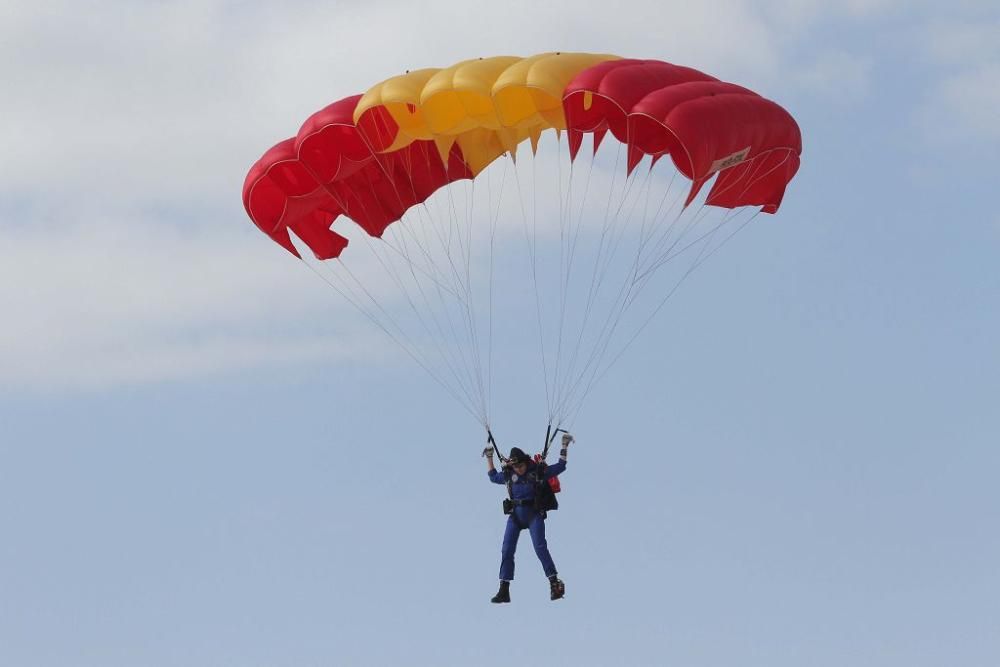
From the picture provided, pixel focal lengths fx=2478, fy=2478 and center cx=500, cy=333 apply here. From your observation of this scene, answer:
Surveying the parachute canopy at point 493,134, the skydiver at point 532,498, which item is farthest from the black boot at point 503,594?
the parachute canopy at point 493,134

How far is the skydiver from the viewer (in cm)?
2853

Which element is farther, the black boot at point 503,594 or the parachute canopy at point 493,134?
the black boot at point 503,594

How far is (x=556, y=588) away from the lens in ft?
93.7

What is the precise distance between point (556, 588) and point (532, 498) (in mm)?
1072

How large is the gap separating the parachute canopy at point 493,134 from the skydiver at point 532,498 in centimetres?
354

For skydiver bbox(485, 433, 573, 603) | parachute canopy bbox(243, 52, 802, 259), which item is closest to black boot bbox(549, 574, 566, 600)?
skydiver bbox(485, 433, 573, 603)

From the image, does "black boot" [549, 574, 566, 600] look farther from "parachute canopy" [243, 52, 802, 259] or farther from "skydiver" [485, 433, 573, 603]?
"parachute canopy" [243, 52, 802, 259]

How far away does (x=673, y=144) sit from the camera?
95.3 feet

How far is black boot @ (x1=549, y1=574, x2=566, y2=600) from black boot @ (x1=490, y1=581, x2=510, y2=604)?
1.72ft

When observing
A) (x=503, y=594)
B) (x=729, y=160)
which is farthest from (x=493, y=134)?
(x=503, y=594)

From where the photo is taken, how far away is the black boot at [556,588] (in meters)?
28.5

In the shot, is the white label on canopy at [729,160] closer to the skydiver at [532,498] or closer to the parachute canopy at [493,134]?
the parachute canopy at [493,134]

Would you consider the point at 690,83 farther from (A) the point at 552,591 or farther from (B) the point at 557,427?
(A) the point at 552,591

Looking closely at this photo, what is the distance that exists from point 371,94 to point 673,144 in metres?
3.63
